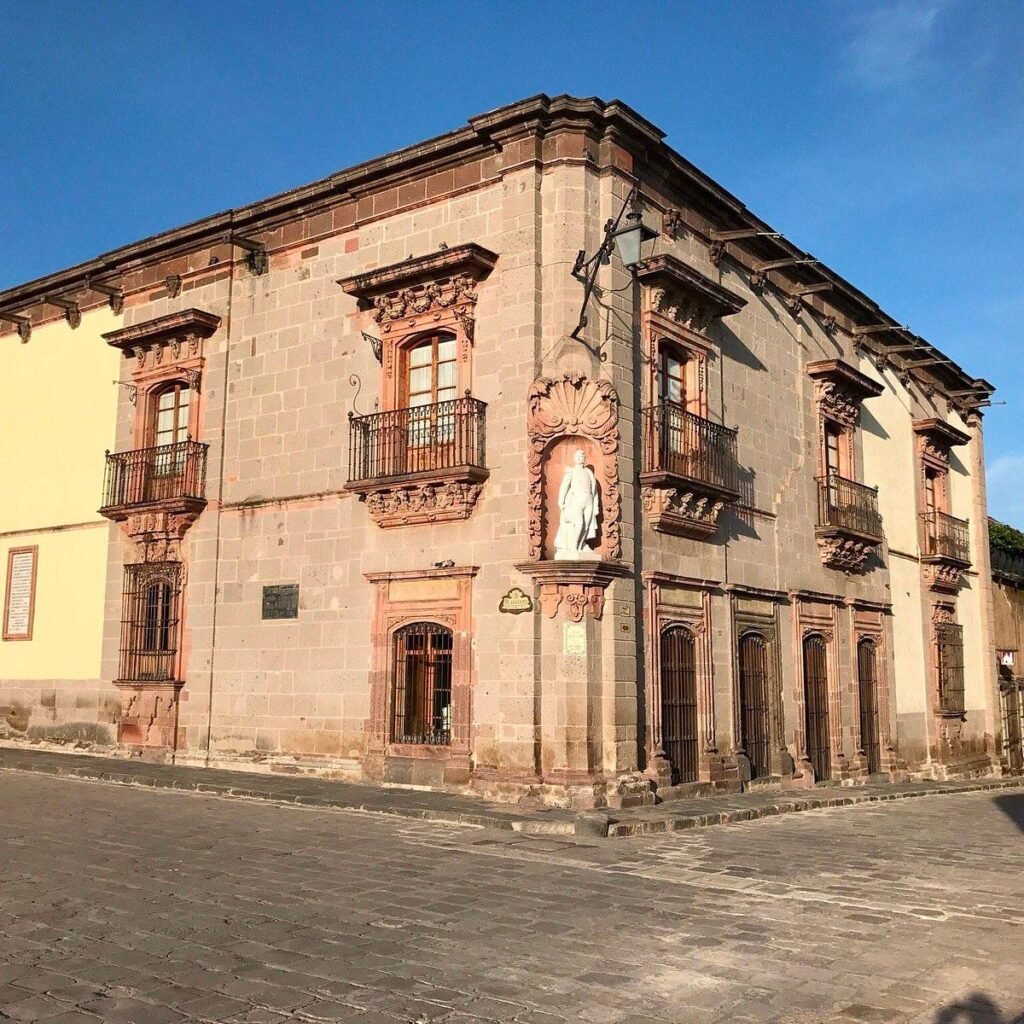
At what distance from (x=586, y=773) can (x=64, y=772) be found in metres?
8.06

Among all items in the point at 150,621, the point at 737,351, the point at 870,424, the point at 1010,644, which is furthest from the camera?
the point at 1010,644

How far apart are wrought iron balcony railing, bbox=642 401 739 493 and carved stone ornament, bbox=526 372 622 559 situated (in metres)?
0.90

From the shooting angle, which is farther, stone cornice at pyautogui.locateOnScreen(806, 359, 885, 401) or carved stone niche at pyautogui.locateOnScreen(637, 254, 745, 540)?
stone cornice at pyautogui.locateOnScreen(806, 359, 885, 401)

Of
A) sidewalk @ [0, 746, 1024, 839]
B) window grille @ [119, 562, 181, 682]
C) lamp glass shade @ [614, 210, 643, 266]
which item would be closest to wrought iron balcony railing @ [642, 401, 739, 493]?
lamp glass shade @ [614, 210, 643, 266]

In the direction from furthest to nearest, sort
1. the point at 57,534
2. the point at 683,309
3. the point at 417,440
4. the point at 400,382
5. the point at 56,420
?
the point at 56,420
the point at 57,534
the point at 683,309
the point at 400,382
the point at 417,440

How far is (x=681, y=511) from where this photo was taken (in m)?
14.7

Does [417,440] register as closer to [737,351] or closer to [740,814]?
[737,351]

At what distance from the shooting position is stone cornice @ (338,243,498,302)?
567 inches

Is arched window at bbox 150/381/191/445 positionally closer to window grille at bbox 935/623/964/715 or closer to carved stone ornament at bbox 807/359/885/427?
carved stone ornament at bbox 807/359/885/427

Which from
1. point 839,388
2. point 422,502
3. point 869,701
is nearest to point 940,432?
point 839,388

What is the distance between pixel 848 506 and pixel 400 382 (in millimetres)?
8956

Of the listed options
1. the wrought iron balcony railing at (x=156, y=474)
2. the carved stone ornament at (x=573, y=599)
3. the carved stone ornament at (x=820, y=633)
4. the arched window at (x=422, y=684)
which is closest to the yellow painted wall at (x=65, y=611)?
the wrought iron balcony railing at (x=156, y=474)

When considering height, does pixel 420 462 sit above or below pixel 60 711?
above

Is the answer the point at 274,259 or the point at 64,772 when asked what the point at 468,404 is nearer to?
the point at 274,259
